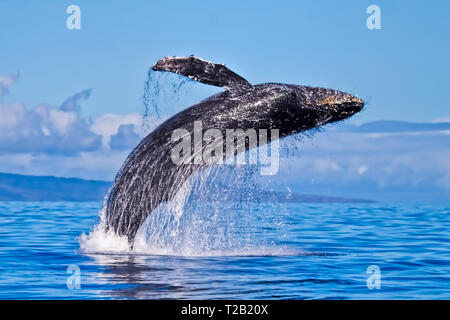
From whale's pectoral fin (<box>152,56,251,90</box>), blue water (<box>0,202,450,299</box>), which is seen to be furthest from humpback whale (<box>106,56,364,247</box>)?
blue water (<box>0,202,450,299</box>)

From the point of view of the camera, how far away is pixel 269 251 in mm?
21281

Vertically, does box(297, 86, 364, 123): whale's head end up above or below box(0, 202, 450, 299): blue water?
above

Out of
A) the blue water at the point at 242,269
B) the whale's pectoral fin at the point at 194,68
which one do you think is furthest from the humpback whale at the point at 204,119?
the blue water at the point at 242,269

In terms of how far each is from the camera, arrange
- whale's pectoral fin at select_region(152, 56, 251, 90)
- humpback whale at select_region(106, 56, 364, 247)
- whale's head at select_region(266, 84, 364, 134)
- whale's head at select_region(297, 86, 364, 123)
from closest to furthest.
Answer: whale's pectoral fin at select_region(152, 56, 251, 90), humpback whale at select_region(106, 56, 364, 247), whale's head at select_region(266, 84, 364, 134), whale's head at select_region(297, 86, 364, 123)

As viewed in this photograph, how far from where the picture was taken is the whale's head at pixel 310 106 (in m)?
19.2

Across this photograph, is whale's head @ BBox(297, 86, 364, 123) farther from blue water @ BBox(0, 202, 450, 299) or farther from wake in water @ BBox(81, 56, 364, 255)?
blue water @ BBox(0, 202, 450, 299)

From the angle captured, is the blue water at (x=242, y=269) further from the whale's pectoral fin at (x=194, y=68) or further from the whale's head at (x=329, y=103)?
the whale's pectoral fin at (x=194, y=68)

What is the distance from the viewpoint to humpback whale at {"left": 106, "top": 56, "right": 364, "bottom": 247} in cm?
1895

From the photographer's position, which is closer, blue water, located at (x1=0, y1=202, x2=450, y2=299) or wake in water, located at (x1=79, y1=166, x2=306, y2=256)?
Result: blue water, located at (x1=0, y1=202, x2=450, y2=299)

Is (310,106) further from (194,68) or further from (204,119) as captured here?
(194,68)

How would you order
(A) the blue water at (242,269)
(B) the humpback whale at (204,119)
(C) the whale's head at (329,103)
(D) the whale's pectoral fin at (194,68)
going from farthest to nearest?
(C) the whale's head at (329,103), (B) the humpback whale at (204,119), (D) the whale's pectoral fin at (194,68), (A) the blue water at (242,269)
